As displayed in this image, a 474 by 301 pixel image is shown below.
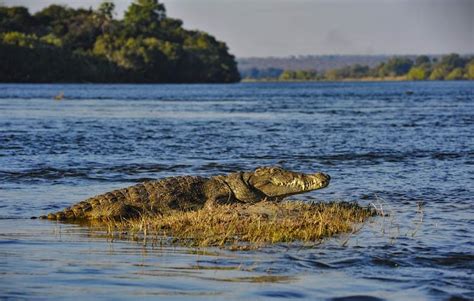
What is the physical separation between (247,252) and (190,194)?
3.70m

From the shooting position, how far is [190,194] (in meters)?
Result: 15.4

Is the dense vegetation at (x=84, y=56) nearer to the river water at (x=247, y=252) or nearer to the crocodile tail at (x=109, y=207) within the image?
the river water at (x=247, y=252)

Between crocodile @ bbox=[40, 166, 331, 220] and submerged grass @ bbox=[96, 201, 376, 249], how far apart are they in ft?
1.68

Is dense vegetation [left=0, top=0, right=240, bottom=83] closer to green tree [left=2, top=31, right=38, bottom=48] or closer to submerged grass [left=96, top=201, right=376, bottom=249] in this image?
green tree [left=2, top=31, right=38, bottom=48]

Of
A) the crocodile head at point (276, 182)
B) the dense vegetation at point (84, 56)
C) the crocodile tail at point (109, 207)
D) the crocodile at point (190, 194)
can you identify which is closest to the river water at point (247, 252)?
the crocodile tail at point (109, 207)

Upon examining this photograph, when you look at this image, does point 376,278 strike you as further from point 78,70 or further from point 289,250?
point 78,70

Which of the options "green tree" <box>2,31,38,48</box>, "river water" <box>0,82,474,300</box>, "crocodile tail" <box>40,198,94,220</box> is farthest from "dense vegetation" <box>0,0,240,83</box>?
"crocodile tail" <box>40,198,94,220</box>

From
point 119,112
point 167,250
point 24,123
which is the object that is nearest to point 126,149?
point 24,123

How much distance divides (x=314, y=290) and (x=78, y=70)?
539 feet

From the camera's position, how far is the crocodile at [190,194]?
15.1m

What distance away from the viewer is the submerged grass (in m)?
12.7

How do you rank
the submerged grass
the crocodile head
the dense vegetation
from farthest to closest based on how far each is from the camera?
the dense vegetation → the crocodile head → the submerged grass

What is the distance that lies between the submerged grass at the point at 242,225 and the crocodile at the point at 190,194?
20.1 inches

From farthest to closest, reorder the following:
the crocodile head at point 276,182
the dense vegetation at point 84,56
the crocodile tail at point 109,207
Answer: the dense vegetation at point 84,56
the crocodile head at point 276,182
the crocodile tail at point 109,207
